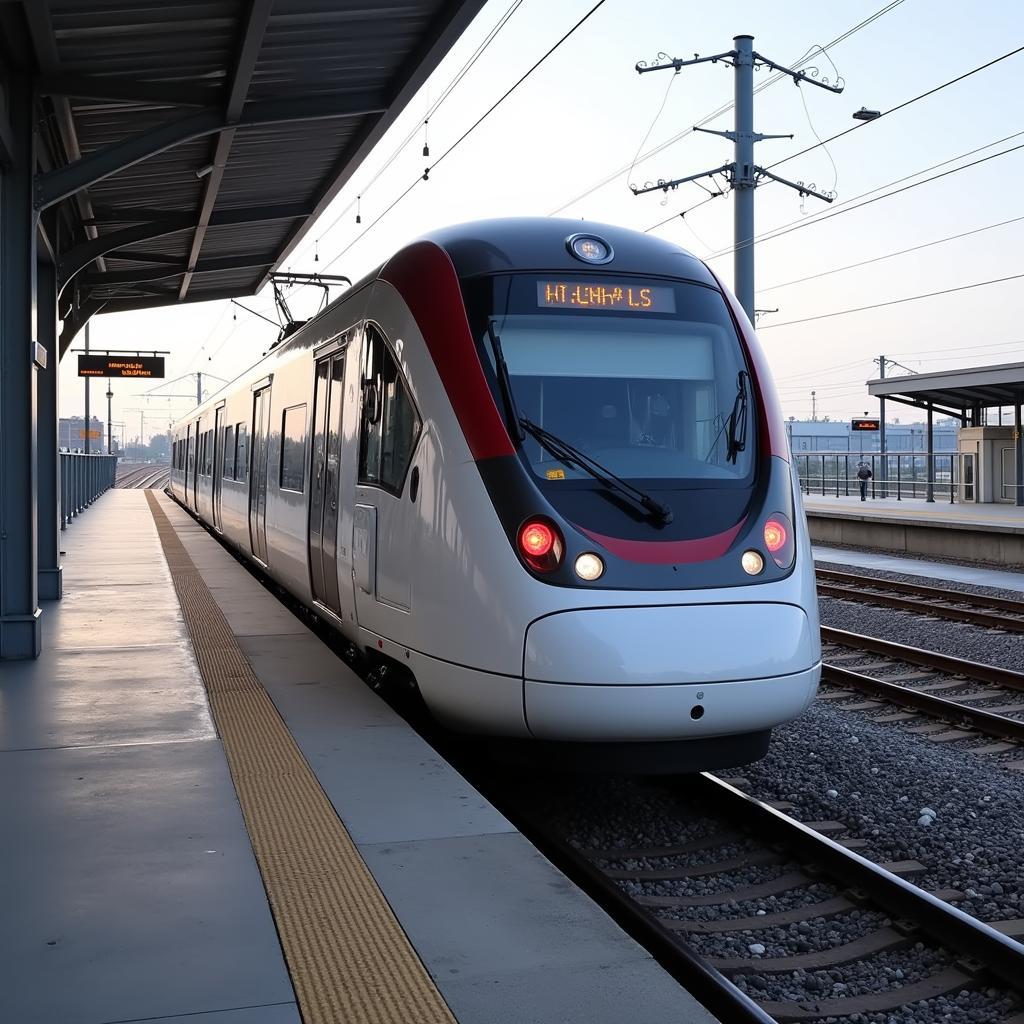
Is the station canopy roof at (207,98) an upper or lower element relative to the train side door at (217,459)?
upper

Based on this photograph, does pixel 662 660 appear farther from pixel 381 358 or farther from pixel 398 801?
pixel 381 358

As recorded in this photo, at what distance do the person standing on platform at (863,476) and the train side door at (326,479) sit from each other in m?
26.1

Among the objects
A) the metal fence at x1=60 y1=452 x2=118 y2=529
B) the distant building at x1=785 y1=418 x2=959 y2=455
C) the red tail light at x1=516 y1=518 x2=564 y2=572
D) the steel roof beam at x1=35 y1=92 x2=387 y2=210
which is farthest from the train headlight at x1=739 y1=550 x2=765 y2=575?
the distant building at x1=785 y1=418 x2=959 y2=455

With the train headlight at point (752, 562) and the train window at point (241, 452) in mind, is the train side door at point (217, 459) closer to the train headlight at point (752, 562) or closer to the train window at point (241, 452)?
the train window at point (241, 452)

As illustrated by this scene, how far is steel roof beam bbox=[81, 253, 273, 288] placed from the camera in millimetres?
15648

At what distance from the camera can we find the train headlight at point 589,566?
16.7 ft

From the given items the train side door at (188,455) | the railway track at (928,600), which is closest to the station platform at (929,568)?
the railway track at (928,600)

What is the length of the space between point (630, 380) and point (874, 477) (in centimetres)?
3323

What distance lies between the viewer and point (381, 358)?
262 inches

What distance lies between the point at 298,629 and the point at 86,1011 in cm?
683

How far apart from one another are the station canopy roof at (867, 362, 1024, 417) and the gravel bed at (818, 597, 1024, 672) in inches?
465

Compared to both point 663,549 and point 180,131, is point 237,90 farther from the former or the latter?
point 663,549

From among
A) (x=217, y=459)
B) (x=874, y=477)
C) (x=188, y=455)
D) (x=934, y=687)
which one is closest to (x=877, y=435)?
(x=874, y=477)

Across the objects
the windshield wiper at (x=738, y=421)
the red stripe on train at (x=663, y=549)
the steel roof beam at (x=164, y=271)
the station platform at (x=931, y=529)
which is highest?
the steel roof beam at (x=164, y=271)
